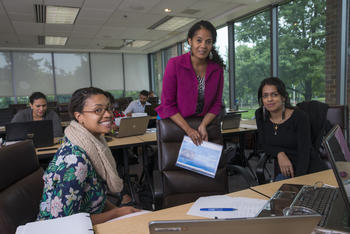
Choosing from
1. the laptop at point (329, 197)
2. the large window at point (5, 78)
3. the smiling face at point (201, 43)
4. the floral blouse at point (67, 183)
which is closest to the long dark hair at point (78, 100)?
the floral blouse at point (67, 183)

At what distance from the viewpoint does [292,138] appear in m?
1.96

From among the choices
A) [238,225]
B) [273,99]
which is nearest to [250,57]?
[273,99]

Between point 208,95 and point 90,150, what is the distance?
3.03 feet

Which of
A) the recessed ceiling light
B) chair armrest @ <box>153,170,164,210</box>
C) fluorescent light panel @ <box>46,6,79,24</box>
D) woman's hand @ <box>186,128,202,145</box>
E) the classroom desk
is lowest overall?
chair armrest @ <box>153,170,164,210</box>

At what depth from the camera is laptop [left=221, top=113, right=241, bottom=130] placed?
10.3 feet

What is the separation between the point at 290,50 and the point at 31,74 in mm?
8482

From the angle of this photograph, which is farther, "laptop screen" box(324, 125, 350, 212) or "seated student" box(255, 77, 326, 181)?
"seated student" box(255, 77, 326, 181)

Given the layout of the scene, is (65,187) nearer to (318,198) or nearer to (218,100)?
(318,198)

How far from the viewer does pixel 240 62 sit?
617 cm

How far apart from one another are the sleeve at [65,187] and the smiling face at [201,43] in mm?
1015

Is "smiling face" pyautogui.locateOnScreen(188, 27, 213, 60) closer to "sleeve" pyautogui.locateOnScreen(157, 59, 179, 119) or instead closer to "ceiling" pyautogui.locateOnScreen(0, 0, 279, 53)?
"sleeve" pyautogui.locateOnScreen(157, 59, 179, 119)

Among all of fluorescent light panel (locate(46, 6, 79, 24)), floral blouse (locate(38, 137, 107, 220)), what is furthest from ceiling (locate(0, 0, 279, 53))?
floral blouse (locate(38, 137, 107, 220))

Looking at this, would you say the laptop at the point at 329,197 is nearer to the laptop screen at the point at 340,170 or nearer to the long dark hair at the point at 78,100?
the laptop screen at the point at 340,170

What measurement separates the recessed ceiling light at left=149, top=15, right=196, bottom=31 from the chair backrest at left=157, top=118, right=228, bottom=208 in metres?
4.73
